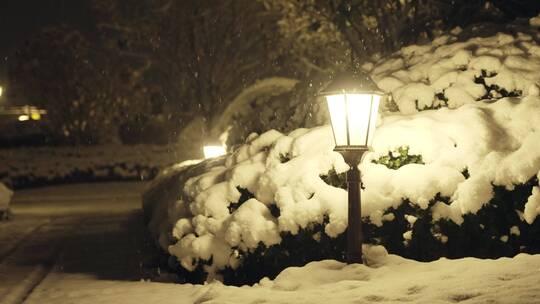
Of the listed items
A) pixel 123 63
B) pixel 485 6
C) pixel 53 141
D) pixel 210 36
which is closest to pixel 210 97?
pixel 210 36

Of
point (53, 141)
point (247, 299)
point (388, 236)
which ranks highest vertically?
point (53, 141)

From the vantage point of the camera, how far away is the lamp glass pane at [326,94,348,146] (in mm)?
7340

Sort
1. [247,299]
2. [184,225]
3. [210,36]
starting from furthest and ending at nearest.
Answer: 1. [210,36]
2. [184,225]
3. [247,299]

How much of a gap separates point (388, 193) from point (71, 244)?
21.7 ft

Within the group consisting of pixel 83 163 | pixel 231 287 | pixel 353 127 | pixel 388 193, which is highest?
pixel 83 163

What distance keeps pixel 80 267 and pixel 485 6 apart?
814 cm

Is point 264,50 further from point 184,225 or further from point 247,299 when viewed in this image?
point 247,299

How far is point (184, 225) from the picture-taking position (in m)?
8.99

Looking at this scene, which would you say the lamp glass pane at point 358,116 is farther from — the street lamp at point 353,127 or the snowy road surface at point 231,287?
the snowy road surface at point 231,287

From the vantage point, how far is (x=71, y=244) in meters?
12.6

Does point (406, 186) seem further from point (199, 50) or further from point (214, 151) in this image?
point (199, 50)

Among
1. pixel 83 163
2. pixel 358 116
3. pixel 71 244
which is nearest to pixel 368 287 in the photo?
pixel 358 116

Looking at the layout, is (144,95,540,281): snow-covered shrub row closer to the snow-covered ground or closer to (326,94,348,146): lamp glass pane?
the snow-covered ground

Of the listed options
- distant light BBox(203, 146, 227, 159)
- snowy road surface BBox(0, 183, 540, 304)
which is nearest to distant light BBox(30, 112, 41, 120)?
distant light BBox(203, 146, 227, 159)
